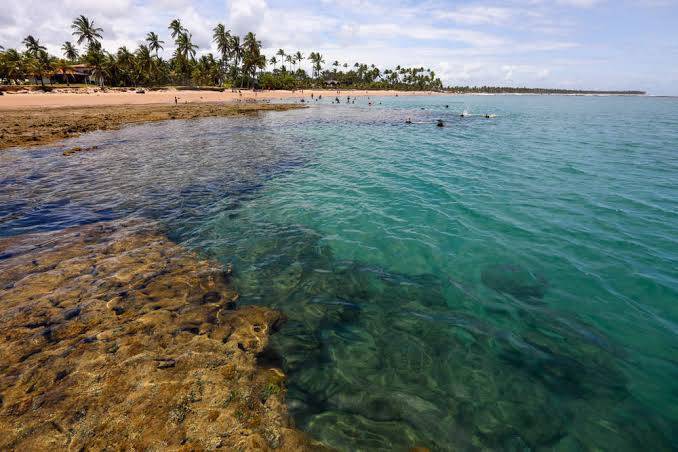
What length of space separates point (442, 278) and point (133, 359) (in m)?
7.32

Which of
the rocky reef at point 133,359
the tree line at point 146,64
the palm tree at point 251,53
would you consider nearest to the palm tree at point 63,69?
the tree line at point 146,64

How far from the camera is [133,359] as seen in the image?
537 centimetres

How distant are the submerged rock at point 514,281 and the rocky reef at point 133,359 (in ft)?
19.4

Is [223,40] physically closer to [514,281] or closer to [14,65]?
[14,65]

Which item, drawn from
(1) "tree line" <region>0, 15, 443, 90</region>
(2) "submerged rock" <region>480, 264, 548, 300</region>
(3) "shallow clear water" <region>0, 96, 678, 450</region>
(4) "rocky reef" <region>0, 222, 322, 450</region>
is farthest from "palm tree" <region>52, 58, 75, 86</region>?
(2) "submerged rock" <region>480, 264, 548, 300</region>

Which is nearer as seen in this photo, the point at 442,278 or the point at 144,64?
the point at 442,278

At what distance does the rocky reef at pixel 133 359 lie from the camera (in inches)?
165

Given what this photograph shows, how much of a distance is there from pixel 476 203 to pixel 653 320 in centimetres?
757

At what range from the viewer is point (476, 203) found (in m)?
13.6

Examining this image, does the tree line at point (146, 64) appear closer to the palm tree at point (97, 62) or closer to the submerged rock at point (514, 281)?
the palm tree at point (97, 62)

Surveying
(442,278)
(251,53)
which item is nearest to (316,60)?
(251,53)

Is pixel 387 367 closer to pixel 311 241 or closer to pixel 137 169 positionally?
pixel 311 241

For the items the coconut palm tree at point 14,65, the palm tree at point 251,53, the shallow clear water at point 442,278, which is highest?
the palm tree at point 251,53

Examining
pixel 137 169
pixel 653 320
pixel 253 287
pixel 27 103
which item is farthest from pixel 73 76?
pixel 653 320
